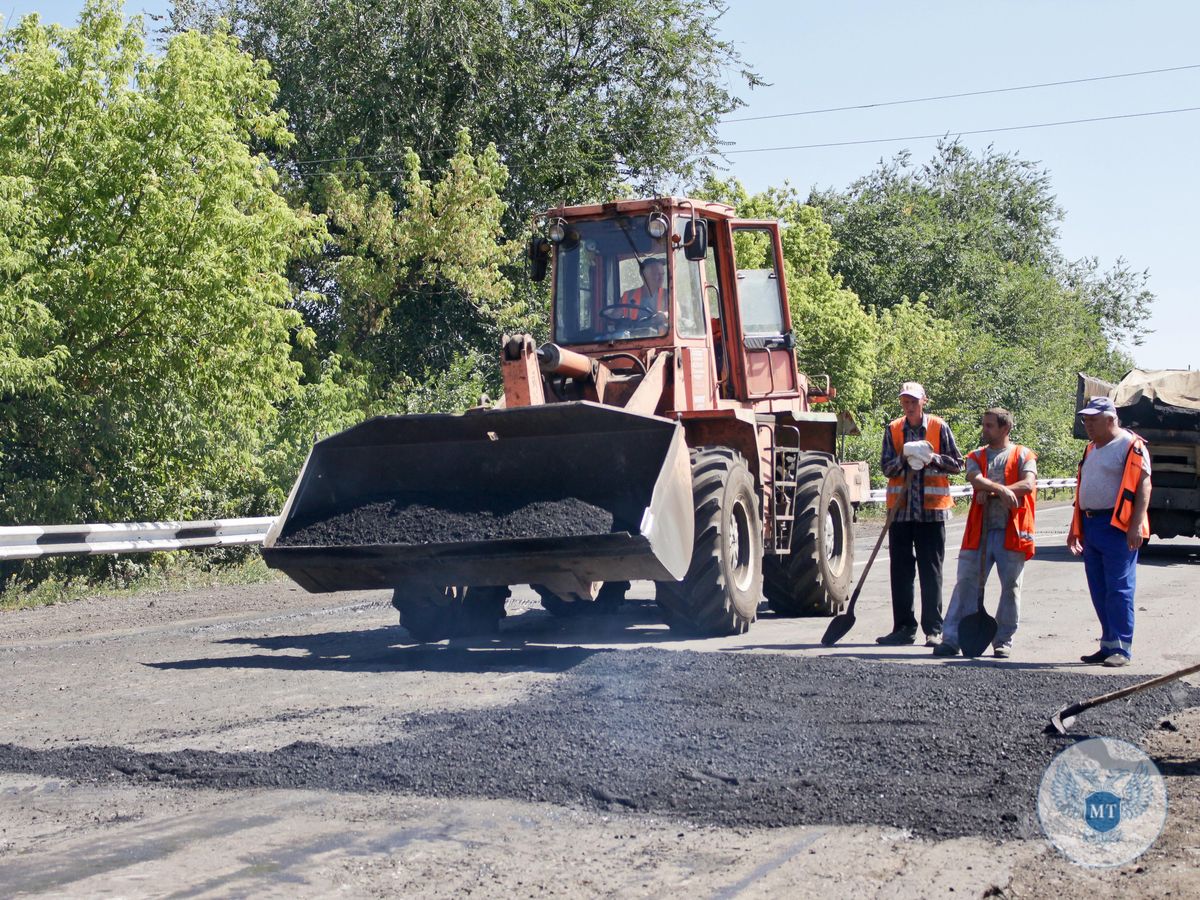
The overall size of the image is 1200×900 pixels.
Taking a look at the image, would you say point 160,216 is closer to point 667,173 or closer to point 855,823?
point 855,823

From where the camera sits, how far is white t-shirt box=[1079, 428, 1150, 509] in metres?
8.62

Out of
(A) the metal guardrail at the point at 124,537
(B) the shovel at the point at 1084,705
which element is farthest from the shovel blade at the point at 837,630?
(A) the metal guardrail at the point at 124,537

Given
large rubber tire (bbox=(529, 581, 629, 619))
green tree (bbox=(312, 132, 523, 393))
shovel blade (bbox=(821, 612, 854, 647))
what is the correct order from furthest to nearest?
green tree (bbox=(312, 132, 523, 393))
large rubber tire (bbox=(529, 581, 629, 619))
shovel blade (bbox=(821, 612, 854, 647))

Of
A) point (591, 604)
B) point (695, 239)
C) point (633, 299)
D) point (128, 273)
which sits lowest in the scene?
point (591, 604)

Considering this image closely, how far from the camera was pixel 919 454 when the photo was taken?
9352mm

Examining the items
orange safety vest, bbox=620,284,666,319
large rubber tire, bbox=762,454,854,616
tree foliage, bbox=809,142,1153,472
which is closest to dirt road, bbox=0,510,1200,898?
large rubber tire, bbox=762,454,854,616

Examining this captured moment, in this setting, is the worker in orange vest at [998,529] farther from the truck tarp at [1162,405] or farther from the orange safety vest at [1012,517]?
the truck tarp at [1162,405]

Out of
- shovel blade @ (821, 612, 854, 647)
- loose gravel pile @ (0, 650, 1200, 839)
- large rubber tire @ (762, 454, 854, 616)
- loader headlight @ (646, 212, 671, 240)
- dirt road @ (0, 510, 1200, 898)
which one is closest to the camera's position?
dirt road @ (0, 510, 1200, 898)

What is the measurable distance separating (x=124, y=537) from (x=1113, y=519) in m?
10.3

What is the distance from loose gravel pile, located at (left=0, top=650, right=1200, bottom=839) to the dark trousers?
2.12 m

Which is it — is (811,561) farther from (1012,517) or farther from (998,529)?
(1012,517)

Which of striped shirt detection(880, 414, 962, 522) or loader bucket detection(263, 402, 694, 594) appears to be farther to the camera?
striped shirt detection(880, 414, 962, 522)

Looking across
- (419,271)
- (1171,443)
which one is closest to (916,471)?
(1171,443)

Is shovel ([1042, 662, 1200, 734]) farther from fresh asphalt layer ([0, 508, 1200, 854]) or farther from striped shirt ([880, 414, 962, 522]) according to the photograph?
striped shirt ([880, 414, 962, 522])
